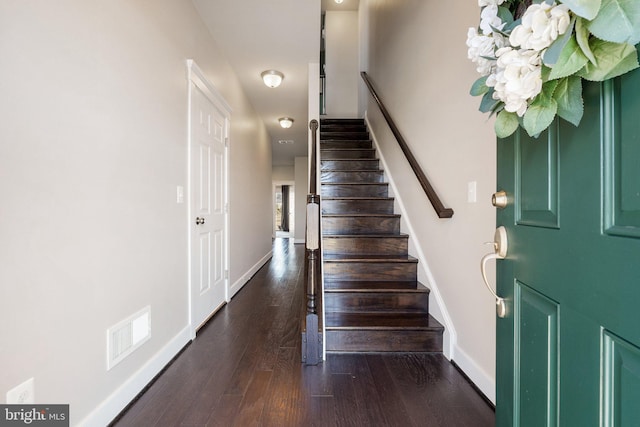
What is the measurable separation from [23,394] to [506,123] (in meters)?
1.73

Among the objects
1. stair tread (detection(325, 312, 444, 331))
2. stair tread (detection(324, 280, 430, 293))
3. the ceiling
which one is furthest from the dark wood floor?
the ceiling

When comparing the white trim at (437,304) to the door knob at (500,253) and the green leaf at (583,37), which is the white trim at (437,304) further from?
the green leaf at (583,37)

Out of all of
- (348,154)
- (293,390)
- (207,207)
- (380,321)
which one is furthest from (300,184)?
(293,390)

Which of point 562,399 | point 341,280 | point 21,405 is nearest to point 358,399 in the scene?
point 341,280

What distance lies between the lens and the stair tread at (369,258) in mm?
2486

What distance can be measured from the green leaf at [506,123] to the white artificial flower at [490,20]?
176 millimetres

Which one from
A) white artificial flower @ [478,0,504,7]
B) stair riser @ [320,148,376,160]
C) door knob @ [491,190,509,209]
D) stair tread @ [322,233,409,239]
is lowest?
stair tread @ [322,233,409,239]

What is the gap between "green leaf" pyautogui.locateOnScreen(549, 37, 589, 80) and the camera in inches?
17.9

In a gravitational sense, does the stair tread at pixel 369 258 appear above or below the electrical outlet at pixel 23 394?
above

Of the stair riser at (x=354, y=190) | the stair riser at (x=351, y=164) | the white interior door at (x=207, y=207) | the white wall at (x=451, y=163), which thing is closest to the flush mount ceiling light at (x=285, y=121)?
the stair riser at (x=351, y=164)

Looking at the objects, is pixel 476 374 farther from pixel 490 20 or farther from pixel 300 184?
pixel 300 184

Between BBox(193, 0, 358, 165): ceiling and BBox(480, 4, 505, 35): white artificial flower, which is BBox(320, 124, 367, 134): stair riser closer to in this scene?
BBox(193, 0, 358, 165): ceiling

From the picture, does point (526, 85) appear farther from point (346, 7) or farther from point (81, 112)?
point (346, 7)

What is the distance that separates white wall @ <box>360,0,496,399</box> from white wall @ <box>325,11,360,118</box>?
2.86 m
